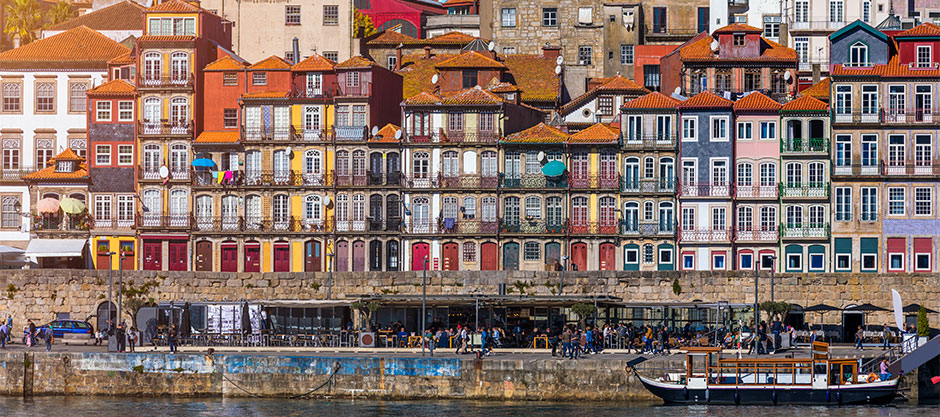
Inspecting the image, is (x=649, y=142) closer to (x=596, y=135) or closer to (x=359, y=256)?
(x=596, y=135)

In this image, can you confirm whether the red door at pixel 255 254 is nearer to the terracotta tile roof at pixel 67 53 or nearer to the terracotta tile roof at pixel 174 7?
Result: the terracotta tile roof at pixel 174 7

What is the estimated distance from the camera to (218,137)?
8750cm

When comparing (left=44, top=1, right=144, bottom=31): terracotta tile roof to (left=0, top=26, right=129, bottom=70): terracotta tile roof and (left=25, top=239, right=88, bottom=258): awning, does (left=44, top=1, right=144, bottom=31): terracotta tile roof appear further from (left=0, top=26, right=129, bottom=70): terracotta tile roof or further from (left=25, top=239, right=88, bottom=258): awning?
(left=25, top=239, right=88, bottom=258): awning

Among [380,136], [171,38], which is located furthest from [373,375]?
[171,38]

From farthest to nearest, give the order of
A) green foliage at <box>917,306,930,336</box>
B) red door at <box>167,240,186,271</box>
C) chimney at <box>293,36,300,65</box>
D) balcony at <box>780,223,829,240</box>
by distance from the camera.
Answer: chimney at <box>293,36,300,65</box> → red door at <box>167,240,186,271</box> → balcony at <box>780,223,829,240</box> → green foliage at <box>917,306,930,336</box>

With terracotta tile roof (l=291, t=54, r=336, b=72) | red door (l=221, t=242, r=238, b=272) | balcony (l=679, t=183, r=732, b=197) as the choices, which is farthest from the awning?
balcony (l=679, t=183, r=732, b=197)

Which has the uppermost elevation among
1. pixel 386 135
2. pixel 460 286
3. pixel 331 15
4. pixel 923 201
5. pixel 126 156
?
pixel 331 15

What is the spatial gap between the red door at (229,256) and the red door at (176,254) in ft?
6.68

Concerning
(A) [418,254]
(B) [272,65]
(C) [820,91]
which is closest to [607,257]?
(A) [418,254]

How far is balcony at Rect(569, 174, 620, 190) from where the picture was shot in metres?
83.2

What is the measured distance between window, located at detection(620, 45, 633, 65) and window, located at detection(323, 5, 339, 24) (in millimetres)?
15593

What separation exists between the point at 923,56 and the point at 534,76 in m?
21.5

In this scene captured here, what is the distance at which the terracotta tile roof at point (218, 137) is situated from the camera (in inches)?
3428

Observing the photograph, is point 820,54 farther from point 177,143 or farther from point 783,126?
point 177,143
